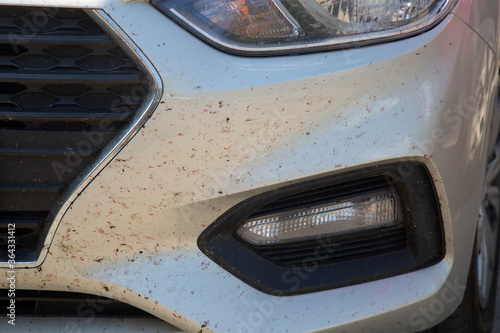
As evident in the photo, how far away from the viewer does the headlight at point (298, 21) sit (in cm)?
141

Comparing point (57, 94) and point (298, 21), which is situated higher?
point (298, 21)

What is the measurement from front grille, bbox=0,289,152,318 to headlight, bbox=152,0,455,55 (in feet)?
2.43

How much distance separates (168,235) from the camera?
1.45m

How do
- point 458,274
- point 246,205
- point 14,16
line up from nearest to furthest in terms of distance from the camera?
point 14,16 < point 246,205 < point 458,274

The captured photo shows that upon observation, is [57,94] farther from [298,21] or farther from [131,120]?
[298,21]

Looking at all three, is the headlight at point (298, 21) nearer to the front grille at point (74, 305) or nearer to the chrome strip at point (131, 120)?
the chrome strip at point (131, 120)

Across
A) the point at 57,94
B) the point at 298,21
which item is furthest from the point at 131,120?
the point at 298,21

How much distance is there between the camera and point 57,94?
4.61 feet

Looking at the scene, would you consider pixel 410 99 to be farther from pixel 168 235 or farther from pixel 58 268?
pixel 58 268

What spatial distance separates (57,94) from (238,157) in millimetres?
460

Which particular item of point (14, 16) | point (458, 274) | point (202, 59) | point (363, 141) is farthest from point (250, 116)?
point (458, 274)

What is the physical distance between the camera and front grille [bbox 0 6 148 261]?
137 centimetres

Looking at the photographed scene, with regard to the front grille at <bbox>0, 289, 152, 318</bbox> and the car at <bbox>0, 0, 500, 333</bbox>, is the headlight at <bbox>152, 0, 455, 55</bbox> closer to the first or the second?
the car at <bbox>0, 0, 500, 333</bbox>

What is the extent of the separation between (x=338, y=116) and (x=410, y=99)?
0.59 ft
